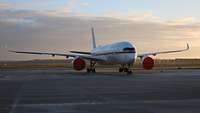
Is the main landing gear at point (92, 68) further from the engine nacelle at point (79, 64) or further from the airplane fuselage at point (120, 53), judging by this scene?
the engine nacelle at point (79, 64)

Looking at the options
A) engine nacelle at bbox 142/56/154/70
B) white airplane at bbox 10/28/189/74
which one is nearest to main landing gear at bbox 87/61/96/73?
white airplane at bbox 10/28/189/74

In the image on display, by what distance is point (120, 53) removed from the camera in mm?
54312

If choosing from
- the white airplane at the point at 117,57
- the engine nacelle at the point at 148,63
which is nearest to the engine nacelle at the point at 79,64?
the white airplane at the point at 117,57

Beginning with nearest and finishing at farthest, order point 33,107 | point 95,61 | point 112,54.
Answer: point 33,107 < point 112,54 < point 95,61

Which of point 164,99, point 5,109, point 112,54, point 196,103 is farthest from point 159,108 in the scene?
point 112,54

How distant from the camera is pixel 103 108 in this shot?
55.6ft

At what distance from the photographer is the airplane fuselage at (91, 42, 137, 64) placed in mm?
53406

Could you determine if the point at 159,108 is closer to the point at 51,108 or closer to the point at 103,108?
the point at 103,108

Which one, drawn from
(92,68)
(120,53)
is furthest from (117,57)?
(92,68)

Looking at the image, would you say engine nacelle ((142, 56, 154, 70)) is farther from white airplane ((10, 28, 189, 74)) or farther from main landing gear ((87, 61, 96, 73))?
main landing gear ((87, 61, 96, 73))

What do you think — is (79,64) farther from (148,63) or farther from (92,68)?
(148,63)

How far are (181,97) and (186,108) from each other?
4405 mm

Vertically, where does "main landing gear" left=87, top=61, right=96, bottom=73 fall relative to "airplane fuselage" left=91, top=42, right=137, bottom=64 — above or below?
below

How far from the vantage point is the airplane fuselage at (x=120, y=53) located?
5341 centimetres
